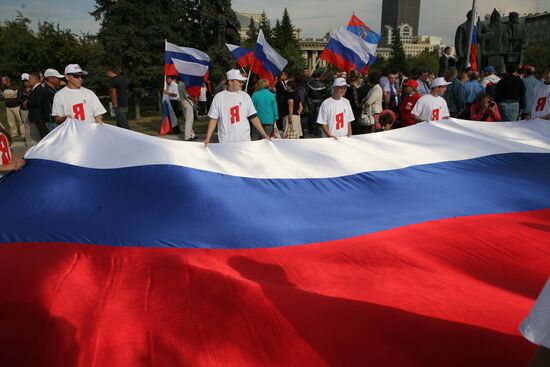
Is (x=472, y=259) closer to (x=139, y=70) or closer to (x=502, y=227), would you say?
(x=502, y=227)

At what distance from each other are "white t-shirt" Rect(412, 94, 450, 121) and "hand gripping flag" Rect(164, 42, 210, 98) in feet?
23.1

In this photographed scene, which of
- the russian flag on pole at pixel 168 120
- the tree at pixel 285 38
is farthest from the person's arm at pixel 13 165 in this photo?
the tree at pixel 285 38

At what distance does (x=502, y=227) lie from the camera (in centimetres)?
405

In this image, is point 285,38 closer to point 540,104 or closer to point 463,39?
point 463,39

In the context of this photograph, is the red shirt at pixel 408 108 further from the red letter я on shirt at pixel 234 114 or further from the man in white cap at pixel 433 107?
the red letter я on shirt at pixel 234 114

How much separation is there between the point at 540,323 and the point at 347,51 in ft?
35.1

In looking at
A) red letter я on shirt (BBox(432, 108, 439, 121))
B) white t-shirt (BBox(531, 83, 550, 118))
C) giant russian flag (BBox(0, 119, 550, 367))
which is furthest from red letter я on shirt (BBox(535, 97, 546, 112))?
red letter я on shirt (BBox(432, 108, 439, 121))

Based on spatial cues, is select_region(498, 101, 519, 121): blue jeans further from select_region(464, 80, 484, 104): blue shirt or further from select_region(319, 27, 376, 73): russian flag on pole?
select_region(319, 27, 376, 73): russian flag on pole

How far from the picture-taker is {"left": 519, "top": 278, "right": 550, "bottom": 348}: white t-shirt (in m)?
1.09

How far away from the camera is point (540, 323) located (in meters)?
1.11

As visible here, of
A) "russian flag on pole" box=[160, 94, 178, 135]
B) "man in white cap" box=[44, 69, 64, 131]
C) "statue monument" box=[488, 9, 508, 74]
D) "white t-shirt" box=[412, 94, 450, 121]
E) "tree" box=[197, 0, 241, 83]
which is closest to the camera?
"white t-shirt" box=[412, 94, 450, 121]

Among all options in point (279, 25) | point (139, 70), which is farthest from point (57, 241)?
point (279, 25)

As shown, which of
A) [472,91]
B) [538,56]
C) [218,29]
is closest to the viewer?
[472,91]

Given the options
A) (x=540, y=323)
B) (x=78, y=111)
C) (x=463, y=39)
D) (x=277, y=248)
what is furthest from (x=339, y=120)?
(x=463, y=39)
